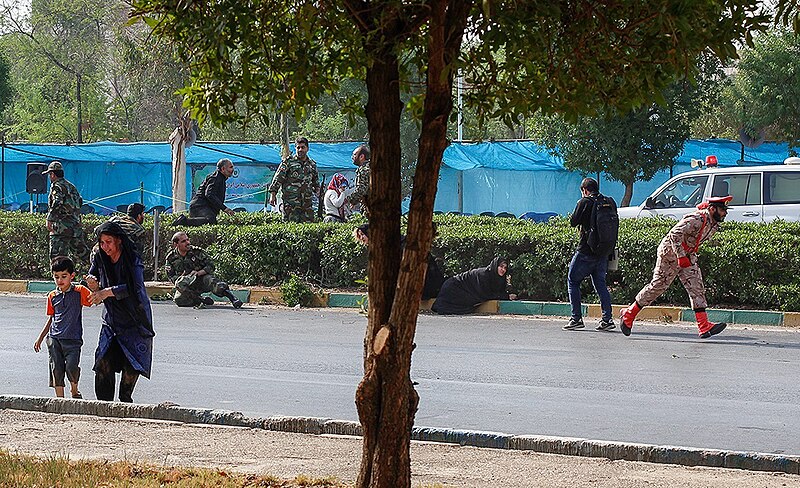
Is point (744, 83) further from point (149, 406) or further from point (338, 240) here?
point (149, 406)

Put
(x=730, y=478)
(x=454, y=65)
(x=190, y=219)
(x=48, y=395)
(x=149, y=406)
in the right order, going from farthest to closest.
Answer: (x=190, y=219)
(x=48, y=395)
(x=149, y=406)
(x=730, y=478)
(x=454, y=65)

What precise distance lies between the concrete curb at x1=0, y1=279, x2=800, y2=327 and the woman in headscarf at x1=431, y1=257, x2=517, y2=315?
8.1 inches

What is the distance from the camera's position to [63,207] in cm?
1912

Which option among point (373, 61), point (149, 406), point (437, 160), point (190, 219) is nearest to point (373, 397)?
point (437, 160)

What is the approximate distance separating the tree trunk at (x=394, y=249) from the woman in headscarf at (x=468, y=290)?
10735 millimetres

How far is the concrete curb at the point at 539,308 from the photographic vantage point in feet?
48.5

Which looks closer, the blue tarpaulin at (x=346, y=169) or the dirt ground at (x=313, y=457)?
the dirt ground at (x=313, y=457)

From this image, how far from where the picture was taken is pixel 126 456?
269 inches

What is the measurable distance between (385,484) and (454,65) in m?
1.79

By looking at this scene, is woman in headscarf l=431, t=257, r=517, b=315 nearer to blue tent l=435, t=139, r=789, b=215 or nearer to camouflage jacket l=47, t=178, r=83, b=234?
camouflage jacket l=47, t=178, r=83, b=234

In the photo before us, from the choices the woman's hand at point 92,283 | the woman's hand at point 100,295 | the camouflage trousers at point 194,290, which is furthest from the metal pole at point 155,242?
the woman's hand at point 100,295

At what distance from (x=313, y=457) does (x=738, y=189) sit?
14.8 m

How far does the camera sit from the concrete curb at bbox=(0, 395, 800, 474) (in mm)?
6684

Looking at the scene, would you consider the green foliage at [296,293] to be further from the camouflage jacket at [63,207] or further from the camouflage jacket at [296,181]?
the camouflage jacket at [63,207]
